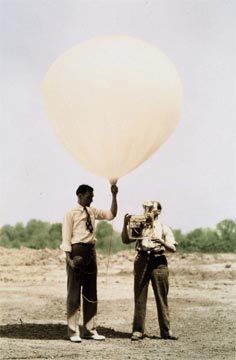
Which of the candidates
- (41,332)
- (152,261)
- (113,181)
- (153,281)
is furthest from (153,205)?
(41,332)

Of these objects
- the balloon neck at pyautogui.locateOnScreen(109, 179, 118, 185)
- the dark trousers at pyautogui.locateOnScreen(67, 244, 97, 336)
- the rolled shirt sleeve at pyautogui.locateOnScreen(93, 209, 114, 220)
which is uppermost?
the balloon neck at pyautogui.locateOnScreen(109, 179, 118, 185)

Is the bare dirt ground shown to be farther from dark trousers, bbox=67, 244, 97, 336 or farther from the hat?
the hat

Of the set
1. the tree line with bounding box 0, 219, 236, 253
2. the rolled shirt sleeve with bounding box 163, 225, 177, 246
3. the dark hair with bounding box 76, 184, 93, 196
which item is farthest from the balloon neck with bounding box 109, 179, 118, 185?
the tree line with bounding box 0, 219, 236, 253

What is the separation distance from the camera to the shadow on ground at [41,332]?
7824 mm

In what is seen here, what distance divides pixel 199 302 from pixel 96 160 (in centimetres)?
559

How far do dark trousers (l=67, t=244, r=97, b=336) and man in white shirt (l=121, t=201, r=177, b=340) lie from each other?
0.48m

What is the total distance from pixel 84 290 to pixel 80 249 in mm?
518

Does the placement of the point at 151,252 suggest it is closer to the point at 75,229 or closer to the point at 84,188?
the point at 75,229

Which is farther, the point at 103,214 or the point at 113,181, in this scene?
the point at 103,214

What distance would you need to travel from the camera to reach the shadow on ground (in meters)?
7.82

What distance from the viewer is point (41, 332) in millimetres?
8242

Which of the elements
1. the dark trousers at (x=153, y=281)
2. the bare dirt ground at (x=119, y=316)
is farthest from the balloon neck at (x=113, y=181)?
the bare dirt ground at (x=119, y=316)

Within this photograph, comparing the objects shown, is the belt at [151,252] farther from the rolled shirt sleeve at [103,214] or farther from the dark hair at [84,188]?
the dark hair at [84,188]

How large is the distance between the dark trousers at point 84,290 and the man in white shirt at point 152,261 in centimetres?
48
